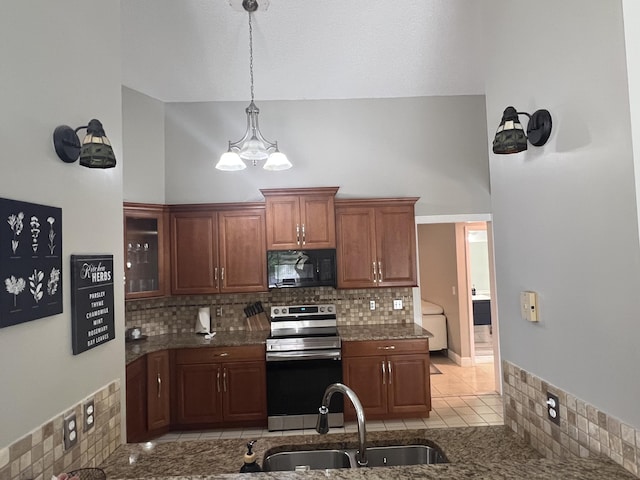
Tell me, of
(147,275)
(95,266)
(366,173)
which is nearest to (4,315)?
(95,266)

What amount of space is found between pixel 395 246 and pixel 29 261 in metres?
3.61

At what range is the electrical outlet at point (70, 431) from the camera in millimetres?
1477

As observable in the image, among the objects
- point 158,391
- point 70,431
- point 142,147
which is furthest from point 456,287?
point 70,431

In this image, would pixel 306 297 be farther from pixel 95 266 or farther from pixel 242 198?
pixel 95 266

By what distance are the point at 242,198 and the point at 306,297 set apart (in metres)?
1.34

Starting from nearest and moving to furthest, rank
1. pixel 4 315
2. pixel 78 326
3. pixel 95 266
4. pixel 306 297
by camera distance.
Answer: pixel 4 315
pixel 78 326
pixel 95 266
pixel 306 297

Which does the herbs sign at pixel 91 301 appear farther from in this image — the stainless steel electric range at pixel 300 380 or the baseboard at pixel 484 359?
the baseboard at pixel 484 359

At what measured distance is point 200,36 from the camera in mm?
3732

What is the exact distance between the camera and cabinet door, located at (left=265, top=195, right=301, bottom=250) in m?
4.37

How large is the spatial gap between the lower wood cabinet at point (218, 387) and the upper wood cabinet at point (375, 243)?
1.28 metres

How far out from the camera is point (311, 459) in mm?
1797

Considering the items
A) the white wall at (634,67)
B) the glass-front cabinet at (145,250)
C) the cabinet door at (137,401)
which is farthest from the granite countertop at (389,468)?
the glass-front cabinet at (145,250)

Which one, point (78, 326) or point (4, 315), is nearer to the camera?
point (4, 315)

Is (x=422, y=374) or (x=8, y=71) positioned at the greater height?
(x=8, y=71)
